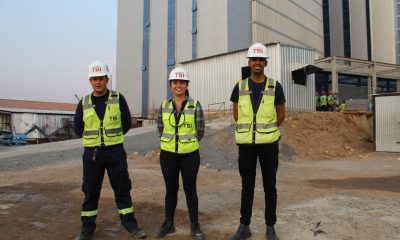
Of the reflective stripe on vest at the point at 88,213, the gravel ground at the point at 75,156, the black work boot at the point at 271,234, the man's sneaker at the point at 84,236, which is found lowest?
the man's sneaker at the point at 84,236

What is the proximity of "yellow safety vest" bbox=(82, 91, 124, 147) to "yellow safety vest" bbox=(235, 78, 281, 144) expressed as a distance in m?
1.46

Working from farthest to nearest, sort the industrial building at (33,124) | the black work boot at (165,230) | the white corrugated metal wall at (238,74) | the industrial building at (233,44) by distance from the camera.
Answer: the industrial building at (33,124)
the industrial building at (233,44)
the white corrugated metal wall at (238,74)
the black work boot at (165,230)

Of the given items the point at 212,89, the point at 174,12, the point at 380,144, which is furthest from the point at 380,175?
the point at 174,12

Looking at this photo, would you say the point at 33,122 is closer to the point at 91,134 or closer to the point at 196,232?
the point at 91,134

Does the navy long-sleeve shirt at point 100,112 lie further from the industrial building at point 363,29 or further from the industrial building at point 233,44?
the industrial building at point 363,29

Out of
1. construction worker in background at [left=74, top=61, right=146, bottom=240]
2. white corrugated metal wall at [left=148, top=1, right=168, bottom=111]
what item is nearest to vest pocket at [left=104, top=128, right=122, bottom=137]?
construction worker in background at [left=74, top=61, right=146, bottom=240]

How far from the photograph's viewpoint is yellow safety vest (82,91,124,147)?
173 inches

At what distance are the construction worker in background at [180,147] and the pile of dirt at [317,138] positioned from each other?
30.6 ft

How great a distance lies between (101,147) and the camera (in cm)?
438

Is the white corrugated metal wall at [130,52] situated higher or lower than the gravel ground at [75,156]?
higher

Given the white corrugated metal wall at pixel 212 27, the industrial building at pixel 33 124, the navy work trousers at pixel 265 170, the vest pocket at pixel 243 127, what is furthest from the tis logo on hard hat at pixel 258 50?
the industrial building at pixel 33 124

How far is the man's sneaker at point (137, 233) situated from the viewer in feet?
13.9

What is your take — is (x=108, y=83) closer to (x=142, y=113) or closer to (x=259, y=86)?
(x=259, y=86)

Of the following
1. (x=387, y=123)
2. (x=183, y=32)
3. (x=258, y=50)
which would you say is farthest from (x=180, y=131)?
(x=183, y=32)
